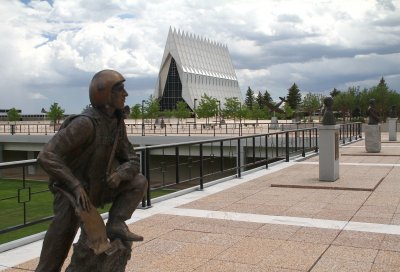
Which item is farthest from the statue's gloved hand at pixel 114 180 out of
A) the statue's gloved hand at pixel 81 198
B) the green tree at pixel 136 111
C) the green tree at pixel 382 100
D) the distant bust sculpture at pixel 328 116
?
the green tree at pixel 136 111

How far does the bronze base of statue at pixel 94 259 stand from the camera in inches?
131

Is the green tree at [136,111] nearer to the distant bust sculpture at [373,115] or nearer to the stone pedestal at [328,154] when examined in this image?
the distant bust sculpture at [373,115]

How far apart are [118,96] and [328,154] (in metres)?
9.16

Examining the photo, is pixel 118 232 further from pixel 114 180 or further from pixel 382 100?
pixel 382 100

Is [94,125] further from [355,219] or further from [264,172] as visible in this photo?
[264,172]

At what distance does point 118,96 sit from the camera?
133 inches

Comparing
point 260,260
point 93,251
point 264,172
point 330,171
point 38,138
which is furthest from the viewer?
point 38,138

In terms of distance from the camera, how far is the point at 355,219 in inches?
301

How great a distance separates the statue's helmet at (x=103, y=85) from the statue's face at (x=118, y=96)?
1.0 inches

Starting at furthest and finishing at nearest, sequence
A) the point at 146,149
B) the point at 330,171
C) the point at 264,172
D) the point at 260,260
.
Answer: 1. the point at 264,172
2. the point at 330,171
3. the point at 146,149
4. the point at 260,260

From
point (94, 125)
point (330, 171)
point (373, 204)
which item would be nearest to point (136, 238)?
point (94, 125)

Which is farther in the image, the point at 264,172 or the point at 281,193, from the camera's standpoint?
the point at 264,172

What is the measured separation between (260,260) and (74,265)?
107 inches

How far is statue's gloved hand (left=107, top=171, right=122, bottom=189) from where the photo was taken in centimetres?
337
